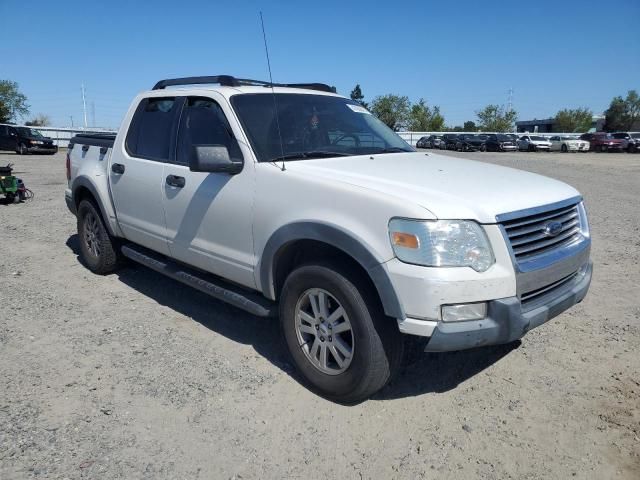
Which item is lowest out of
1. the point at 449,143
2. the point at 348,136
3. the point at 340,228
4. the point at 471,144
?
the point at 340,228

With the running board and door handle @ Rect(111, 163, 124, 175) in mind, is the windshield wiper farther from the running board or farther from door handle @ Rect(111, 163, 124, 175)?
door handle @ Rect(111, 163, 124, 175)

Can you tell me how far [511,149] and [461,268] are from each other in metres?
42.3

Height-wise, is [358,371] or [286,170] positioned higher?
[286,170]

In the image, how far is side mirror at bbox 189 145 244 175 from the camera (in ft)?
11.0

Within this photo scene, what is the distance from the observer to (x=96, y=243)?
5613 mm

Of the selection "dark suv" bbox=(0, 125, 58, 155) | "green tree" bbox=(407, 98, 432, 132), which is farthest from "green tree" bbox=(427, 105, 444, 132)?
Answer: "dark suv" bbox=(0, 125, 58, 155)

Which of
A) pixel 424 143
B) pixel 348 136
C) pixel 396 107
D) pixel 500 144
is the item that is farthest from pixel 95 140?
pixel 396 107

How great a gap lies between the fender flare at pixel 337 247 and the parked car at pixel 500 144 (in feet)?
135

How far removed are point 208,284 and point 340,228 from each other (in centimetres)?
150

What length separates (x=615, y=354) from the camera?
12.2 feet

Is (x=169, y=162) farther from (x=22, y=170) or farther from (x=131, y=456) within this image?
(x=22, y=170)

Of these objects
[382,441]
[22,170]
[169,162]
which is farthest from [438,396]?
[22,170]

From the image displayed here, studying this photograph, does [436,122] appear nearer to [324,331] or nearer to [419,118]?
[419,118]

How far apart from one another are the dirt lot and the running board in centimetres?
45
